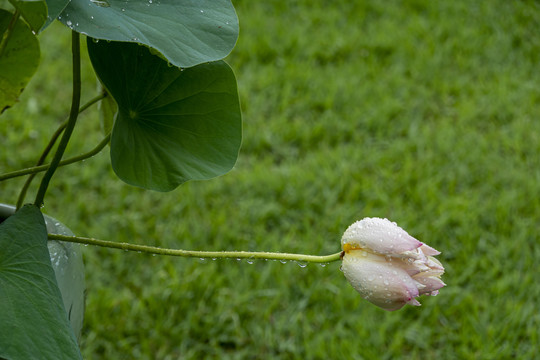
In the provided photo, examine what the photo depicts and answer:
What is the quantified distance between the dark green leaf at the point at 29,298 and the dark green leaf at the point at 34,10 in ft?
0.50

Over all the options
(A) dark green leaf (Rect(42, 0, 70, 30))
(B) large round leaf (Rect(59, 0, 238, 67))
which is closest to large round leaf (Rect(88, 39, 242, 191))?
(B) large round leaf (Rect(59, 0, 238, 67))

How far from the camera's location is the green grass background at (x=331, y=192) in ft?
5.00

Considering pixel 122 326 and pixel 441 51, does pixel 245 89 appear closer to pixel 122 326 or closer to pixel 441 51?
pixel 441 51

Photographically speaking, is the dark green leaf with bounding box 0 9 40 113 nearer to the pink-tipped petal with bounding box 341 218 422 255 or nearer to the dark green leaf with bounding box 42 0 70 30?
the dark green leaf with bounding box 42 0 70 30

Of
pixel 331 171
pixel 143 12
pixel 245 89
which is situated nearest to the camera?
pixel 143 12

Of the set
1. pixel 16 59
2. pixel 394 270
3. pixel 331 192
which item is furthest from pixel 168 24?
pixel 331 192

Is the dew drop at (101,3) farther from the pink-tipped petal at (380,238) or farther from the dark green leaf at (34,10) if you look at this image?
the pink-tipped petal at (380,238)

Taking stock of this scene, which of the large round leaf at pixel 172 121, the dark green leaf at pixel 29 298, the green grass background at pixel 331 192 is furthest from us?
the green grass background at pixel 331 192

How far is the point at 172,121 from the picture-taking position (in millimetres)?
706

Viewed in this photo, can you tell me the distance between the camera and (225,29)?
25.7 inches

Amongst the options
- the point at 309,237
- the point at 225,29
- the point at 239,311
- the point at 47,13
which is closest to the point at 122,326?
the point at 239,311

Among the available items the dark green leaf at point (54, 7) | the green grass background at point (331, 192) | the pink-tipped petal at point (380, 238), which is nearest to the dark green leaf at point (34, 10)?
the dark green leaf at point (54, 7)

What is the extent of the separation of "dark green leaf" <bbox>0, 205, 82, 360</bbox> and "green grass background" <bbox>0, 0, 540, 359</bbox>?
0.96m

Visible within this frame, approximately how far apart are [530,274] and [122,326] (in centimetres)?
102
